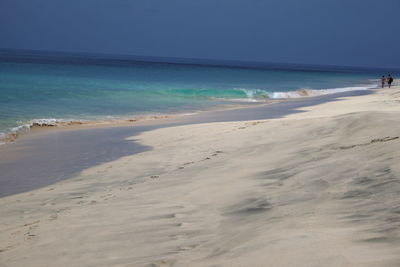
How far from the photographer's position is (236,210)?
5.04m

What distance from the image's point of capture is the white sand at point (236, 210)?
142 inches

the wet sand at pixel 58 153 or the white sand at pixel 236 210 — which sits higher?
the white sand at pixel 236 210

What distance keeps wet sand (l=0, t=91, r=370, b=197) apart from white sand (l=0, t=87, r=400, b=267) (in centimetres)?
76

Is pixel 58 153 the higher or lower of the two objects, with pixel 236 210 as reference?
lower

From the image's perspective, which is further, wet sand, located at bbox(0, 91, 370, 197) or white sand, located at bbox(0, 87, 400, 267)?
wet sand, located at bbox(0, 91, 370, 197)

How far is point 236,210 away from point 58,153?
7.19 metres

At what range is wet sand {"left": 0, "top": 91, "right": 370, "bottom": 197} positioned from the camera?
860 centimetres

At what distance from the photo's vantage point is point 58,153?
435 inches

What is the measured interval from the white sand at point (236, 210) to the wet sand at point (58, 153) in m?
0.76

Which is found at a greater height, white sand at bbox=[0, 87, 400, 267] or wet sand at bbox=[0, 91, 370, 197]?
white sand at bbox=[0, 87, 400, 267]

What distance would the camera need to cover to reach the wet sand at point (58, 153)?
8602 mm

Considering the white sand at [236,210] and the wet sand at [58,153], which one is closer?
the white sand at [236,210]

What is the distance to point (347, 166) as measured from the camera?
5.78 metres

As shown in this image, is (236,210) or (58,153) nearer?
(236,210)
